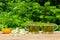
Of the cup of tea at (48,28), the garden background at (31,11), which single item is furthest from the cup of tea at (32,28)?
the garden background at (31,11)

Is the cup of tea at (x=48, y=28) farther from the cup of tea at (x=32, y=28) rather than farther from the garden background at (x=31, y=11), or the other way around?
the garden background at (x=31, y=11)

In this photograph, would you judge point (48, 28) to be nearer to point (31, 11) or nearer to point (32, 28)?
point (32, 28)

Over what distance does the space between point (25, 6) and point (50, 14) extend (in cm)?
38

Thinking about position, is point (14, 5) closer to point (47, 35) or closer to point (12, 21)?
point (12, 21)

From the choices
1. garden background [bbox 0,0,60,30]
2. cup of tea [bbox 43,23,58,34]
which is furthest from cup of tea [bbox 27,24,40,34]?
garden background [bbox 0,0,60,30]

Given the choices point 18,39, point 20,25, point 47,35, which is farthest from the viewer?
point 20,25

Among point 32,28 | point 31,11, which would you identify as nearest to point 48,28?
point 32,28

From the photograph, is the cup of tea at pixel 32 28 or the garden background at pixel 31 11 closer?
the cup of tea at pixel 32 28

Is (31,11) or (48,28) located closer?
(48,28)

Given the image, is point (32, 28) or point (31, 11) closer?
point (32, 28)

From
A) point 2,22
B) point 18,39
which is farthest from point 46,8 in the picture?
point 18,39

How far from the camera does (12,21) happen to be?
3.16 m

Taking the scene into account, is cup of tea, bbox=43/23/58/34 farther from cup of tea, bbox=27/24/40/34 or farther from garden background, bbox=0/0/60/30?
garden background, bbox=0/0/60/30

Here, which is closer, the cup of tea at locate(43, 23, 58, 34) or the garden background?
the cup of tea at locate(43, 23, 58, 34)
